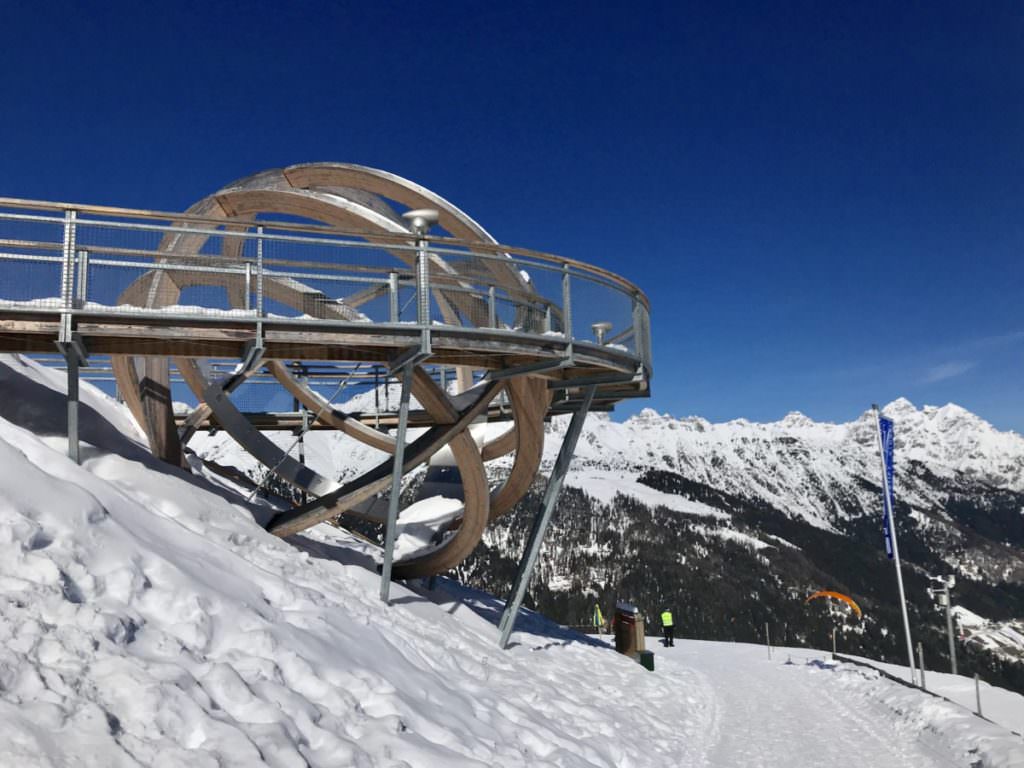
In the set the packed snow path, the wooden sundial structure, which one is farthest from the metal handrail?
the packed snow path

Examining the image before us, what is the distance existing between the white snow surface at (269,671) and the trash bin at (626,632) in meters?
2.23

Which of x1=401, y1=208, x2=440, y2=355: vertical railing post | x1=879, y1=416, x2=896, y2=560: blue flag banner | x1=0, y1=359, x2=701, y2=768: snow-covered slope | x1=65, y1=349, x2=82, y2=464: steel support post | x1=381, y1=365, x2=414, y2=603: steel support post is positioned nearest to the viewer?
x1=0, y1=359, x2=701, y2=768: snow-covered slope

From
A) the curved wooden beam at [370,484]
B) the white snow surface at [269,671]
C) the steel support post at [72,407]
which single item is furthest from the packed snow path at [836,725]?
the steel support post at [72,407]

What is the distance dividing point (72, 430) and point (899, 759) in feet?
37.1

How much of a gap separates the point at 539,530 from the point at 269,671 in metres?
7.96

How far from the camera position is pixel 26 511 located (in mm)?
7230

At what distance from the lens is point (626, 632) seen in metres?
18.6

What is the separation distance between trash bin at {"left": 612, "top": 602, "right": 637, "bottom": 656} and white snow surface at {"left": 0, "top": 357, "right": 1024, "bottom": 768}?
7.33 feet

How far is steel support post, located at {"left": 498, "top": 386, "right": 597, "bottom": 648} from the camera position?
14.1 meters

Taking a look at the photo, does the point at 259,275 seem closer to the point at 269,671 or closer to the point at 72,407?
the point at 72,407

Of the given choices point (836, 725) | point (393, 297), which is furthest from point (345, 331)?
point (836, 725)

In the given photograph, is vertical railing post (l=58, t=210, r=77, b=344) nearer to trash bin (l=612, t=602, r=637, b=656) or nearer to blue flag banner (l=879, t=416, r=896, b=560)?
trash bin (l=612, t=602, r=637, b=656)

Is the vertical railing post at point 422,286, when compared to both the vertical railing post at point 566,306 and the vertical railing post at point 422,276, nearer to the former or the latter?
the vertical railing post at point 422,276

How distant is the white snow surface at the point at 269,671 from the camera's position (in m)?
5.61
